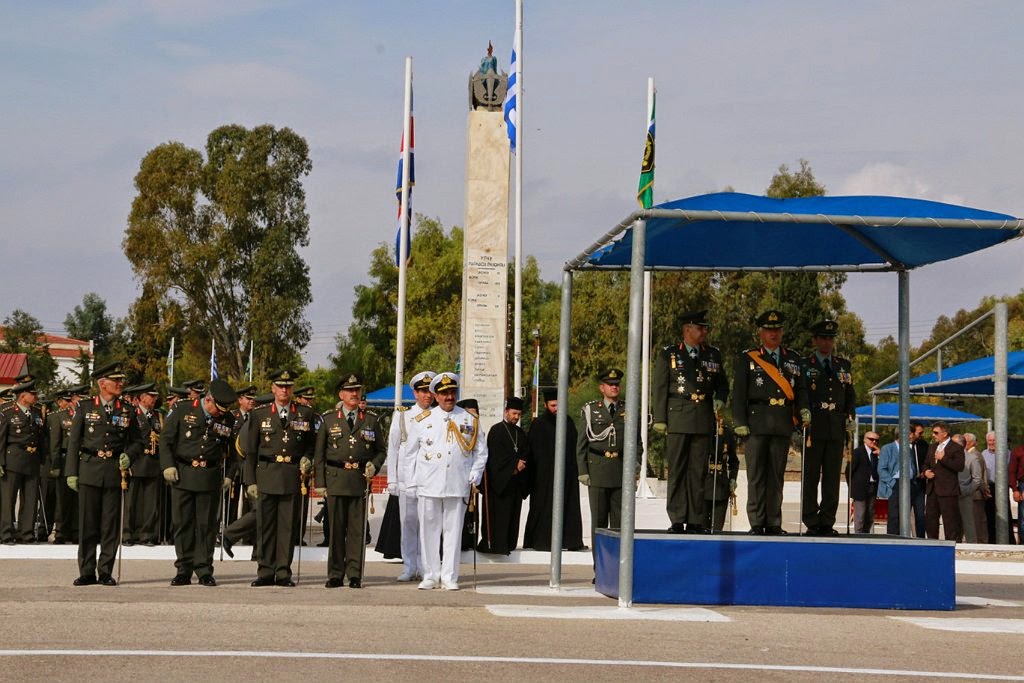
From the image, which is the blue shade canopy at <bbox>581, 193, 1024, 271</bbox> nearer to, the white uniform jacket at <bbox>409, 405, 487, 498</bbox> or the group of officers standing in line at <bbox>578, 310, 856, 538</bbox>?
the group of officers standing in line at <bbox>578, 310, 856, 538</bbox>

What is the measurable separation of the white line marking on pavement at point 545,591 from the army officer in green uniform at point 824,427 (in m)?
1.98

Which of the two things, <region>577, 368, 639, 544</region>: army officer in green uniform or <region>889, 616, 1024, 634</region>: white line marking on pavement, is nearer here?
<region>889, 616, 1024, 634</region>: white line marking on pavement

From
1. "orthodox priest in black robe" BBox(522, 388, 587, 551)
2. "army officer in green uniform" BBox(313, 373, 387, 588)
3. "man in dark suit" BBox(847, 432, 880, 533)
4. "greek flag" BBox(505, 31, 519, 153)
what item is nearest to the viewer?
"army officer in green uniform" BBox(313, 373, 387, 588)

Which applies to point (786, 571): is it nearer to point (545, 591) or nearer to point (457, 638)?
point (545, 591)

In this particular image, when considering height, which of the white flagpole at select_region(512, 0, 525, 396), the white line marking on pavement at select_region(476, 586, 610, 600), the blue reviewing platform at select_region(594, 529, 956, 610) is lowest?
the white line marking on pavement at select_region(476, 586, 610, 600)

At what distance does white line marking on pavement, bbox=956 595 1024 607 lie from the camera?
12.5 metres

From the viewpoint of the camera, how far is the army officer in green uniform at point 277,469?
527 inches

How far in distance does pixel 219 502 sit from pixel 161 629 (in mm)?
4785

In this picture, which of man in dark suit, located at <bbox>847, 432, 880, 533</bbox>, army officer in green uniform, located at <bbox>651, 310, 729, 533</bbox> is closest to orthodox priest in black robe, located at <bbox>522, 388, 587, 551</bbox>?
army officer in green uniform, located at <bbox>651, 310, 729, 533</bbox>

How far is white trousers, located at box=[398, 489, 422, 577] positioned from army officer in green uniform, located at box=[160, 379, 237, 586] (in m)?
1.85

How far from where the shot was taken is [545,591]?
12.6 m

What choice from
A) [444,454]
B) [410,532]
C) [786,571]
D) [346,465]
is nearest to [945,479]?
[410,532]

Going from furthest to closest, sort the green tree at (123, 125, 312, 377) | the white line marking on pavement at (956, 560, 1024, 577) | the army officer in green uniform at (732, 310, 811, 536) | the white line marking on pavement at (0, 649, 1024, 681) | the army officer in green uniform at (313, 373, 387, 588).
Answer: the green tree at (123, 125, 312, 377) < the white line marking on pavement at (956, 560, 1024, 577) < the army officer in green uniform at (313, 373, 387, 588) < the army officer in green uniform at (732, 310, 811, 536) < the white line marking on pavement at (0, 649, 1024, 681)

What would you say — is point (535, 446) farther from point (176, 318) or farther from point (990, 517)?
point (176, 318)
